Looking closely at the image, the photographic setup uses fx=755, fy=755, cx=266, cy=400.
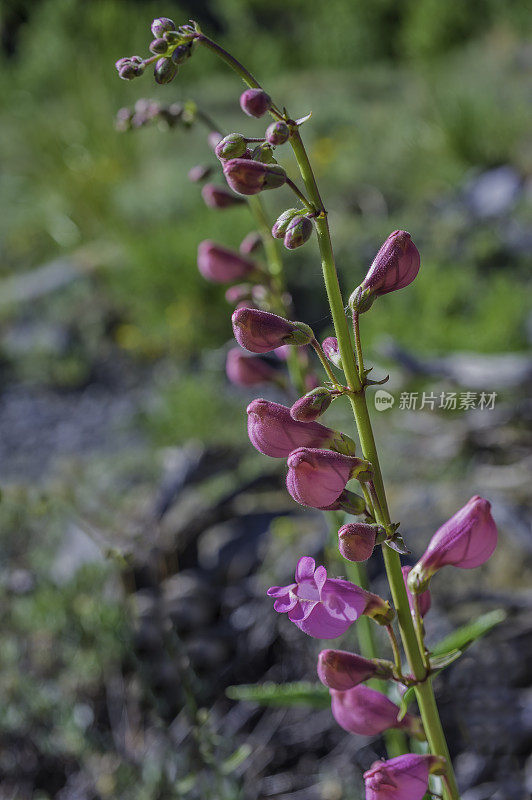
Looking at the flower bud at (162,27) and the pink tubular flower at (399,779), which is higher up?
the flower bud at (162,27)

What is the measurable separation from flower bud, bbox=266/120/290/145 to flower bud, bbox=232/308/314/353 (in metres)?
0.18

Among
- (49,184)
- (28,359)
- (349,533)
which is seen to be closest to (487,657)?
(349,533)

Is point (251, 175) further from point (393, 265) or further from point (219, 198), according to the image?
point (219, 198)

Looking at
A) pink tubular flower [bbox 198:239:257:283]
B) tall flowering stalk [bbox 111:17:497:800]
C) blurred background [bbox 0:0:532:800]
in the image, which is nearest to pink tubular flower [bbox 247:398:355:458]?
tall flowering stalk [bbox 111:17:497:800]

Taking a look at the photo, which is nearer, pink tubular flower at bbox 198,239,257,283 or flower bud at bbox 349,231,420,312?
flower bud at bbox 349,231,420,312

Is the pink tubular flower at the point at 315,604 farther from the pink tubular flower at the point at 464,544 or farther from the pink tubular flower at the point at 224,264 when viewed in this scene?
the pink tubular flower at the point at 224,264

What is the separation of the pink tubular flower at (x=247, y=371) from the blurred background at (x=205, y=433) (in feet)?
1.35

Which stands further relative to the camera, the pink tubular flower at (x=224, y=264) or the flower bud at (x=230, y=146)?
the pink tubular flower at (x=224, y=264)

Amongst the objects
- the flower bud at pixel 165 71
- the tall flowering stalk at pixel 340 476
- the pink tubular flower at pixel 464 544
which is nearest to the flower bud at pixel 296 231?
the tall flowering stalk at pixel 340 476

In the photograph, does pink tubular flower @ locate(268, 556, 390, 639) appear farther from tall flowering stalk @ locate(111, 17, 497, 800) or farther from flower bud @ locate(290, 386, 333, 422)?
flower bud @ locate(290, 386, 333, 422)

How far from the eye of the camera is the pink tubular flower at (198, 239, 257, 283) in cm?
144

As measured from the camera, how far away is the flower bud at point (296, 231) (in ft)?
2.59

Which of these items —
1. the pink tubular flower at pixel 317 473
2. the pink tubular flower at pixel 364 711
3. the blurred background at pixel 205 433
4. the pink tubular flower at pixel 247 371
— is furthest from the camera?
the blurred background at pixel 205 433

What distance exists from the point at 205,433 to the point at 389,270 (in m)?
3.01
